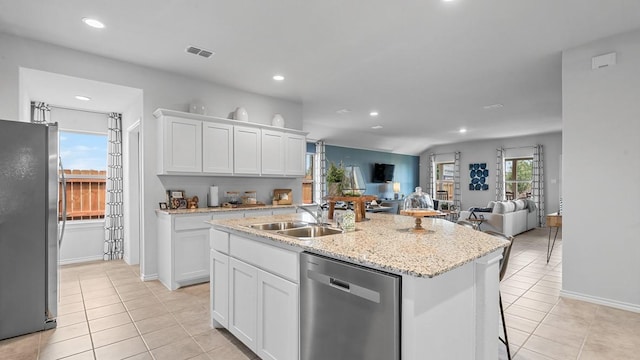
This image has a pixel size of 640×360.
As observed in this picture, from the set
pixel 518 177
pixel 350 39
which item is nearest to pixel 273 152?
pixel 350 39

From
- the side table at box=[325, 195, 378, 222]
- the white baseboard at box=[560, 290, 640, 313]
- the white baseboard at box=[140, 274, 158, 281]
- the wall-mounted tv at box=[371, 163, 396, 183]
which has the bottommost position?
the white baseboard at box=[140, 274, 158, 281]

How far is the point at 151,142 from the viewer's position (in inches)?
156

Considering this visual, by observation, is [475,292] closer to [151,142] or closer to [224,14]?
[224,14]

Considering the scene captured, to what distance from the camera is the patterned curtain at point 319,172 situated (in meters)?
8.90

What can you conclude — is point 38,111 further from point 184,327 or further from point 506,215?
point 506,215

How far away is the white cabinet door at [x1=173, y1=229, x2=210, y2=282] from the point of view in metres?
3.70

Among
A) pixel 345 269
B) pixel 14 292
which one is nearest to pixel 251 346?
pixel 345 269

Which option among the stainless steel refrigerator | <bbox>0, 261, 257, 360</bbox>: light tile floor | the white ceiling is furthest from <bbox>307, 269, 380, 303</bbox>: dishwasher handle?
the stainless steel refrigerator

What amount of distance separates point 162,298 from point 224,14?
2.93 m

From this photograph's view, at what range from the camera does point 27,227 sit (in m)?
2.54

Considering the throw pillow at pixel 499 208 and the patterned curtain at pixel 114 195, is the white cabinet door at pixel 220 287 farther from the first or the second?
the throw pillow at pixel 499 208

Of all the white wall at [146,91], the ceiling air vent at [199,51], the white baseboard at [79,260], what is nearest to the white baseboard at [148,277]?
the white wall at [146,91]

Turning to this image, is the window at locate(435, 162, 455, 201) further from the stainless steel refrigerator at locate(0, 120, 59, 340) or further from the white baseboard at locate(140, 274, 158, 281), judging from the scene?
the stainless steel refrigerator at locate(0, 120, 59, 340)

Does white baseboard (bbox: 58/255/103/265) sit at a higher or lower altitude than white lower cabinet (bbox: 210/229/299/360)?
lower
